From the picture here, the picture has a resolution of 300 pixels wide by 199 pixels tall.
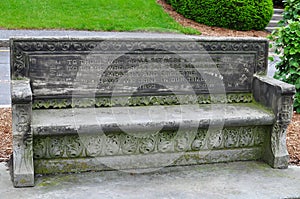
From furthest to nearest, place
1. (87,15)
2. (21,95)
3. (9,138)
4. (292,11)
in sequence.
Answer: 1. (87,15)
2. (292,11)
3. (9,138)
4. (21,95)

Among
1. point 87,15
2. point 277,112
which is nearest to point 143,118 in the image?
point 277,112

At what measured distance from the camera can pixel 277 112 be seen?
479cm

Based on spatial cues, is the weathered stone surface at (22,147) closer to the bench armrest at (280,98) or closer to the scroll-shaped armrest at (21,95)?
the scroll-shaped armrest at (21,95)

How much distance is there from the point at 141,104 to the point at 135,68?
360 mm

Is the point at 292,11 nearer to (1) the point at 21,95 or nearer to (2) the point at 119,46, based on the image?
(2) the point at 119,46

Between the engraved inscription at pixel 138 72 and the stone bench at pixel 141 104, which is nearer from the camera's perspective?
the stone bench at pixel 141 104

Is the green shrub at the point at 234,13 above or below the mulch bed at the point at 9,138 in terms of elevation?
above

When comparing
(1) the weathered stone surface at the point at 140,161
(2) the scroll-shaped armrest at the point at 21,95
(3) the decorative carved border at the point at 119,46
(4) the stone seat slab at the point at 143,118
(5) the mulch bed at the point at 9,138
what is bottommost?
(5) the mulch bed at the point at 9,138

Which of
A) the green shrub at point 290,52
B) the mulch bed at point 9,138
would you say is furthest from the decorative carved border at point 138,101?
the green shrub at point 290,52

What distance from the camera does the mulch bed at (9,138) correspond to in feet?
17.0

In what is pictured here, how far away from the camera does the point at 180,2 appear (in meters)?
17.4

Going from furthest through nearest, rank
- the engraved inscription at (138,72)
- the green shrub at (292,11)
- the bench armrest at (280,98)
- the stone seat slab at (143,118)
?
the green shrub at (292,11), the bench armrest at (280,98), the engraved inscription at (138,72), the stone seat slab at (143,118)

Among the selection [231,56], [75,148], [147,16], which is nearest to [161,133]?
[75,148]

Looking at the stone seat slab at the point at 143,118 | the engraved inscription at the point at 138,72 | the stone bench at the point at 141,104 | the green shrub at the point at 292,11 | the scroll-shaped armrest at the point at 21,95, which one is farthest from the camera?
the green shrub at the point at 292,11
